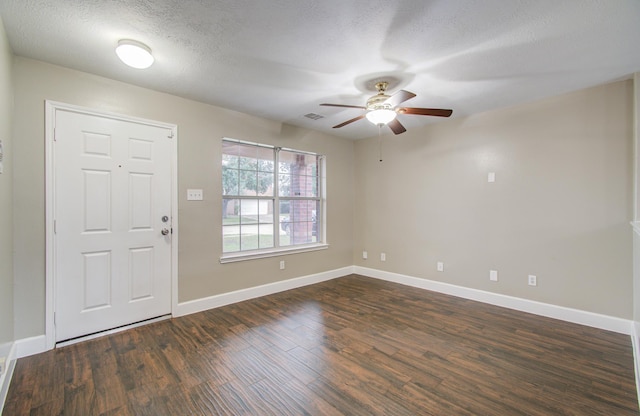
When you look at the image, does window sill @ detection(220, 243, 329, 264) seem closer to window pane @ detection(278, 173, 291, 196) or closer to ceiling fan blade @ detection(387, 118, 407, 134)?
window pane @ detection(278, 173, 291, 196)

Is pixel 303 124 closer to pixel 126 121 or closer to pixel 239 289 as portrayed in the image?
pixel 126 121

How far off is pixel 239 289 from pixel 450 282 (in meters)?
2.88

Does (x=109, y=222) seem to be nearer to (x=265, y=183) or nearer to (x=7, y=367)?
(x=7, y=367)

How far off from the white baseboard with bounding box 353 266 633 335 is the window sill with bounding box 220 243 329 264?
4.14 ft

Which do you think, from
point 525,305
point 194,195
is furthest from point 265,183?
point 525,305

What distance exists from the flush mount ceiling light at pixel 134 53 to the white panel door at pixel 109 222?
0.86 metres

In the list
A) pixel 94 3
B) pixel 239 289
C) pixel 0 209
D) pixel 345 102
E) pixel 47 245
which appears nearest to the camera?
pixel 94 3

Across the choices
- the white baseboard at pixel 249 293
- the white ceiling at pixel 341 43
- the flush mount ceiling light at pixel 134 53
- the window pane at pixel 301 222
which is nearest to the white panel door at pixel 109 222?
the white baseboard at pixel 249 293

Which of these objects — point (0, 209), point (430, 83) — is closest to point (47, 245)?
point (0, 209)

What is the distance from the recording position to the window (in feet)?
12.2

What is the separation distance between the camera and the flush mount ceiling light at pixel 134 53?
2.08 m

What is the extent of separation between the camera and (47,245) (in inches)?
96.1

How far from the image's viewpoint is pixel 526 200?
10.9 ft

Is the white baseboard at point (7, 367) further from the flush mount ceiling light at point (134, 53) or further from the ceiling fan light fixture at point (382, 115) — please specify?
the ceiling fan light fixture at point (382, 115)
